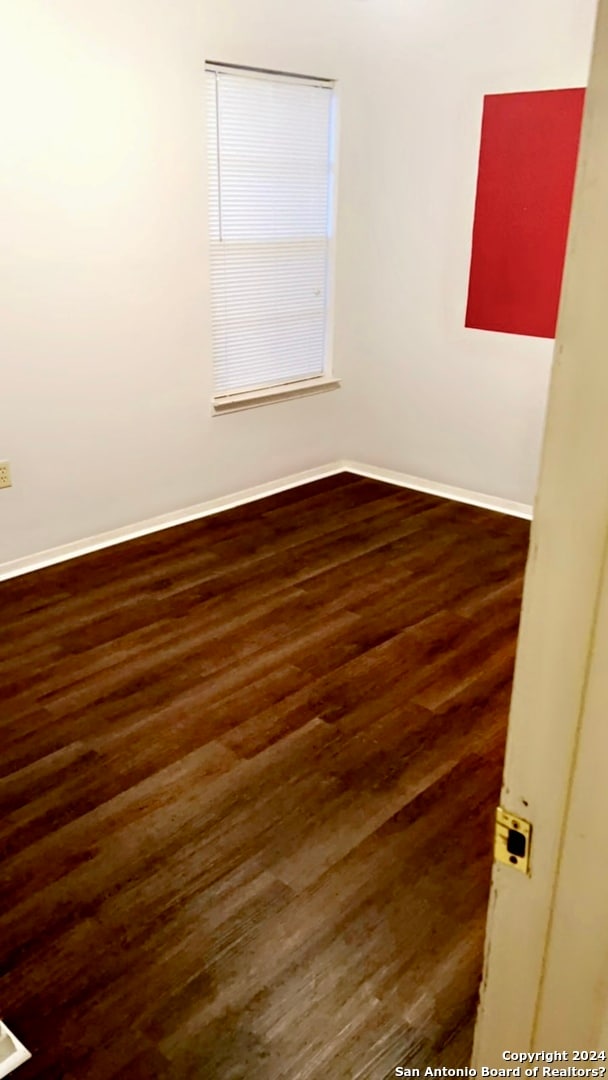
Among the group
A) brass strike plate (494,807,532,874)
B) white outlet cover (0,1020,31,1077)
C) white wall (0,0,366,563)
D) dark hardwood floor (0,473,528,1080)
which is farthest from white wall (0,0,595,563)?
brass strike plate (494,807,532,874)

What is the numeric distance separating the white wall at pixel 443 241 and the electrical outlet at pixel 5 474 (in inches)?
84.5

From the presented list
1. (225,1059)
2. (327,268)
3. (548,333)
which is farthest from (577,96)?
(225,1059)

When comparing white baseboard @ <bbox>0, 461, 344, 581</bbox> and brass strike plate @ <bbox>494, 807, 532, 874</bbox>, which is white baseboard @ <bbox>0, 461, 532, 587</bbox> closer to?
white baseboard @ <bbox>0, 461, 344, 581</bbox>

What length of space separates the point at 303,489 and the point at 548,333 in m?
1.55

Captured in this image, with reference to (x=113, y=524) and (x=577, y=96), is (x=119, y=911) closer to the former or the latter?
(x=113, y=524)

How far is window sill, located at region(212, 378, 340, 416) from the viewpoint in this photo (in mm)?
4129

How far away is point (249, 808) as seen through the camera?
219 cm

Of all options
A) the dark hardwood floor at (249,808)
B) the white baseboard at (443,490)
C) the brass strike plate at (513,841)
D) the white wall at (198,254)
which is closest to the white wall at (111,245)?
the white wall at (198,254)

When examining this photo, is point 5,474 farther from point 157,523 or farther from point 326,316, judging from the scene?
point 326,316

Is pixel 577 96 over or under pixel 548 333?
over

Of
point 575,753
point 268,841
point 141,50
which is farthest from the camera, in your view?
point 141,50

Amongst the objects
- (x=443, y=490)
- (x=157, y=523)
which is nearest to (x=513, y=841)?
(x=157, y=523)

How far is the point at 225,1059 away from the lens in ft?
5.12

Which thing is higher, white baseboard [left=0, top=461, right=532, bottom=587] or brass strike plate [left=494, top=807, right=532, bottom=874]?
brass strike plate [left=494, top=807, right=532, bottom=874]
